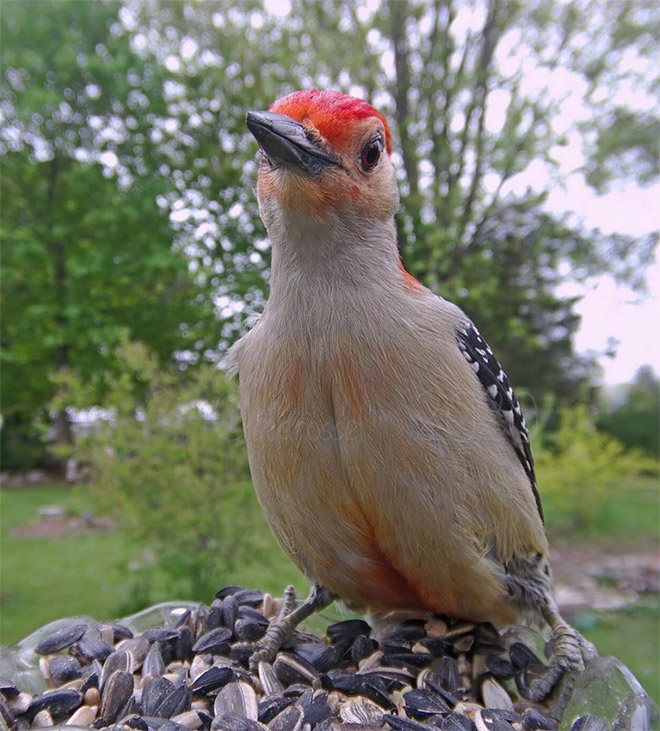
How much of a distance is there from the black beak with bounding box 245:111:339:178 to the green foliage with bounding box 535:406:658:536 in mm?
8078

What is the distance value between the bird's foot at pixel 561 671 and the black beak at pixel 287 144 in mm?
1751

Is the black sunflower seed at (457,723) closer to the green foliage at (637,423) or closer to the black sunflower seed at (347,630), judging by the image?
the black sunflower seed at (347,630)

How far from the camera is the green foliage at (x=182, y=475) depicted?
17.6ft

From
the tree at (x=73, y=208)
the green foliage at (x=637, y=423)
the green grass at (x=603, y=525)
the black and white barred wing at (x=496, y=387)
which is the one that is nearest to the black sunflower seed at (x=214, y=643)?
the black and white barred wing at (x=496, y=387)

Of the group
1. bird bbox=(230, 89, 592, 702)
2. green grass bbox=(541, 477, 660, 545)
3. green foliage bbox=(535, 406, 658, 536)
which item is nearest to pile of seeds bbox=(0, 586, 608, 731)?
bird bbox=(230, 89, 592, 702)

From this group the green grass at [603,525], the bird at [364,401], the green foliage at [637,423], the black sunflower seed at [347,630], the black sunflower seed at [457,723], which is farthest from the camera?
the green foliage at [637,423]

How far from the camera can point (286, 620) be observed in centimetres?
230

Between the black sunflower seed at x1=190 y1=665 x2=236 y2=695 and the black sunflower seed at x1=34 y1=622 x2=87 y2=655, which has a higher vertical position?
the black sunflower seed at x1=190 y1=665 x2=236 y2=695

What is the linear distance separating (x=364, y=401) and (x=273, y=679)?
3.19ft

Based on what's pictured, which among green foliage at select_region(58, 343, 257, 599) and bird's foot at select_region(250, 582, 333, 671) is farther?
green foliage at select_region(58, 343, 257, 599)

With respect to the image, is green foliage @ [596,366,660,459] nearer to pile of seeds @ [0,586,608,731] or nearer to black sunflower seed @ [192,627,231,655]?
pile of seeds @ [0,586,608,731]

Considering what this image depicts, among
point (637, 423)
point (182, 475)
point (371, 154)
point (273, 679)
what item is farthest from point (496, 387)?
point (637, 423)

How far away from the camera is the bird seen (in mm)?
1868

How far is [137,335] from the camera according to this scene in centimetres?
920
